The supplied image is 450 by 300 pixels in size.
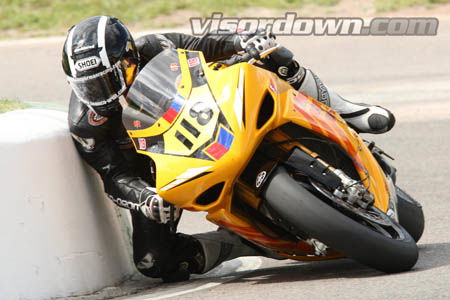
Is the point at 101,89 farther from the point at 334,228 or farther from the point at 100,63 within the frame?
the point at 334,228

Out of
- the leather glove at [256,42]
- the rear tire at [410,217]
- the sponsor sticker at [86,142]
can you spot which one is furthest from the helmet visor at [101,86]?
the rear tire at [410,217]

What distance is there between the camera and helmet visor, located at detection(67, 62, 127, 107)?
519 centimetres

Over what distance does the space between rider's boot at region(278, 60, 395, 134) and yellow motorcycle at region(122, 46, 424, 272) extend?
0.68m

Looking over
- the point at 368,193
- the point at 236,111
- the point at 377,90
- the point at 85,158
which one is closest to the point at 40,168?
the point at 85,158

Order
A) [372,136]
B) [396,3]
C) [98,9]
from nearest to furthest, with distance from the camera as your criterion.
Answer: [372,136]
[396,3]
[98,9]

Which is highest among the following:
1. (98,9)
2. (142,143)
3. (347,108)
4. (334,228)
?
(142,143)

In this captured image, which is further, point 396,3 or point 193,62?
point 396,3

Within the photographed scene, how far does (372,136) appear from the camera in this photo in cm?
980

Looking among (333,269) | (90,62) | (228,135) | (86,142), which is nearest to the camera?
(228,135)

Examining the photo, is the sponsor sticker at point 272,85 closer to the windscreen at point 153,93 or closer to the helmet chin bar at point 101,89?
the windscreen at point 153,93

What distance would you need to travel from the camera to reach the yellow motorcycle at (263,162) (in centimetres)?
454

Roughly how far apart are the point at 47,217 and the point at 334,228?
1.65 m

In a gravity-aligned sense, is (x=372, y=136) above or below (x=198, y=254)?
below

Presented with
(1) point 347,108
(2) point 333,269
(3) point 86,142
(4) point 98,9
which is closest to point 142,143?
(3) point 86,142
